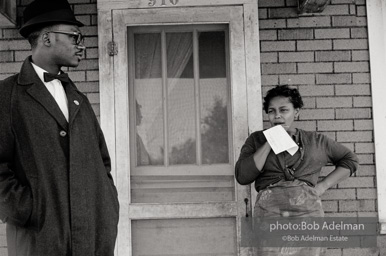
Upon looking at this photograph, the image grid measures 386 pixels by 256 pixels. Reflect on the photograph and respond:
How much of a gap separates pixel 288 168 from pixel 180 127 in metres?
1.09

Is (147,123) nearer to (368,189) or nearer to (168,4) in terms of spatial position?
(168,4)

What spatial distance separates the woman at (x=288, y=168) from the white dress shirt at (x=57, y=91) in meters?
1.29

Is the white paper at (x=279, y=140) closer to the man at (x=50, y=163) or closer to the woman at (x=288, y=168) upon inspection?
the woman at (x=288, y=168)

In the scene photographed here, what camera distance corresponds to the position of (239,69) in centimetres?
412

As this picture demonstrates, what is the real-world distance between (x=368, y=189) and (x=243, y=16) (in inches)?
64.5

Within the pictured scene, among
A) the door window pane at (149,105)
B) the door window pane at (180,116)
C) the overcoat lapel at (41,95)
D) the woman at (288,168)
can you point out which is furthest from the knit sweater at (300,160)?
the overcoat lapel at (41,95)

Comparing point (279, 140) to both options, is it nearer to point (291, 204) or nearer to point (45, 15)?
point (291, 204)

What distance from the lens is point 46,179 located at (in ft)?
8.09

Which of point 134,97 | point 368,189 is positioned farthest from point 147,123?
point 368,189

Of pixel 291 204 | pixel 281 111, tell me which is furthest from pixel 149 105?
pixel 291 204

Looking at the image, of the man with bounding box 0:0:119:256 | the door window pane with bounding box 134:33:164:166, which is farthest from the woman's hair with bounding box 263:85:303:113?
the man with bounding box 0:0:119:256

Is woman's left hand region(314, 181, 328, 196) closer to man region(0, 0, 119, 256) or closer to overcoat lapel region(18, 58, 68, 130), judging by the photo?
Answer: man region(0, 0, 119, 256)

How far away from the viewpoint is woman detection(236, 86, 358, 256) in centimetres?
341

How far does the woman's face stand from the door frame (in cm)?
54
